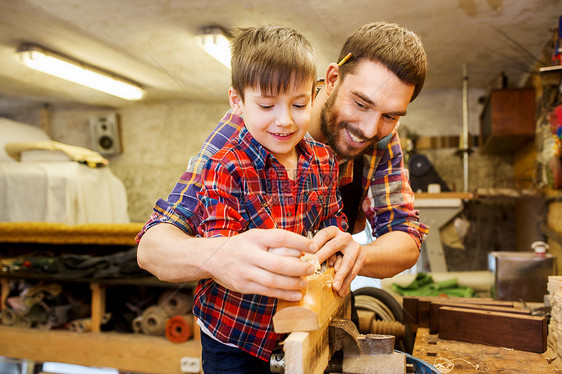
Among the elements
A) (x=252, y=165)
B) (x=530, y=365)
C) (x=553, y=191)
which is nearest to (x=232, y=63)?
(x=252, y=165)

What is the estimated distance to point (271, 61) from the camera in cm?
36

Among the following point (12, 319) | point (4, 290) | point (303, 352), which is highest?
point (303, 352)

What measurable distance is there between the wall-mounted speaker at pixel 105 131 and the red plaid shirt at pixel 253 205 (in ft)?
0.41

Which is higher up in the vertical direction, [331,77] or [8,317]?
[331,77]

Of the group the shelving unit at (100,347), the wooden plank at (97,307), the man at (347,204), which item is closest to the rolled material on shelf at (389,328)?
the man at (347,204)

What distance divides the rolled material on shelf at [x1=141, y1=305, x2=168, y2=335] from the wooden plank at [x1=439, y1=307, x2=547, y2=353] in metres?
1.21

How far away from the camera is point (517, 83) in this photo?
193 centimetres

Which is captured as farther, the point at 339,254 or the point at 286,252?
the point at 339,254

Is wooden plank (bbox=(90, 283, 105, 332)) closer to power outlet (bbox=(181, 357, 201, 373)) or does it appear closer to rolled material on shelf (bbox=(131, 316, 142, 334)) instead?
rolled material on shelf (bbox=(131, 316, 142, 334))

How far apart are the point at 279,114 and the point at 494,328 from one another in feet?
1.91

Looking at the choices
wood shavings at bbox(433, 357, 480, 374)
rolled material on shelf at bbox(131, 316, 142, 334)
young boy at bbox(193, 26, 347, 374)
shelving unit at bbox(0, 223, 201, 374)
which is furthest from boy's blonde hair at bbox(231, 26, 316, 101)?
rolled material on shelf at bbox(131, 316, 142, 334)

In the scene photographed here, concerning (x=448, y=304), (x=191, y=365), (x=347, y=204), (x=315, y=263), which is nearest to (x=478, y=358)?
(x=448, y=304)

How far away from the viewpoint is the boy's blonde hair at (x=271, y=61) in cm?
35

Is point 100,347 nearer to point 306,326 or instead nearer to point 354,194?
point 354,194
